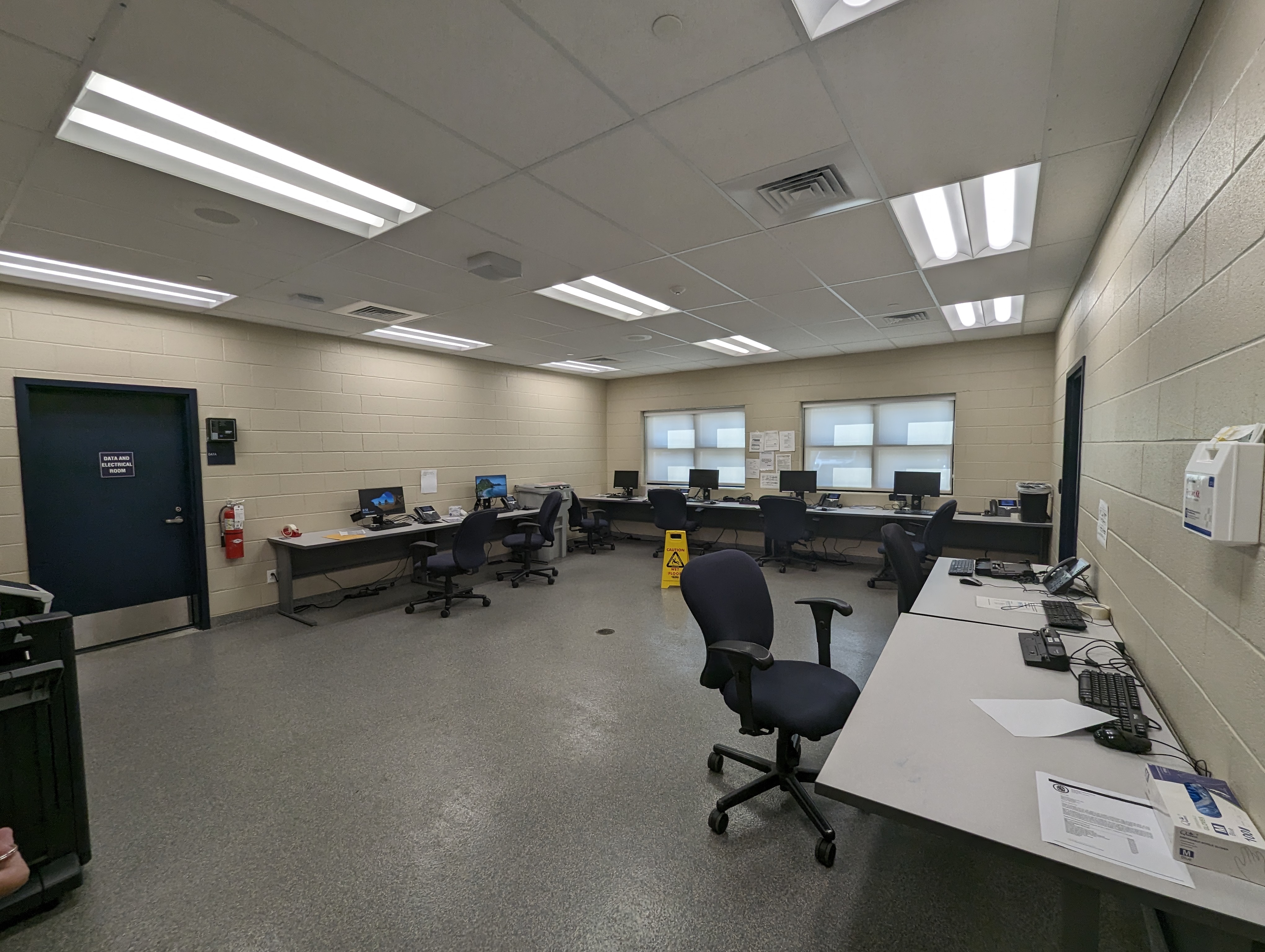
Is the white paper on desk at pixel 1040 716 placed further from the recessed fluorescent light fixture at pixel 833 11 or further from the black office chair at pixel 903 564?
the recessed fluorescent light fixture at pixel 833 11

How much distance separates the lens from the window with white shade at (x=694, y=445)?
24.9 ft

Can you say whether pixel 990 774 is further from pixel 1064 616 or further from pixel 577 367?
pixel 577 367

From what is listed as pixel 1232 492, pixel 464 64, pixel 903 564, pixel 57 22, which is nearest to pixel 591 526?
pixel 903 564

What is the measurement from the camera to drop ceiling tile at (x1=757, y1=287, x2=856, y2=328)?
12.7 feet

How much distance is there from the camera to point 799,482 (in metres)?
6.69

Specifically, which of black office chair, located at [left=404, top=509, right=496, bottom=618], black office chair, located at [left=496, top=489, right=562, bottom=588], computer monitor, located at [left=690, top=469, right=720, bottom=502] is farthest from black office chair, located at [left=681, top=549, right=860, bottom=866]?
computer monitor, located at [left=690, top=469, right=720, bottom=502]

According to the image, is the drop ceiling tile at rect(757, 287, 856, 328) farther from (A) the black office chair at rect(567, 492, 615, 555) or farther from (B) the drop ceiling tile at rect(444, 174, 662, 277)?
(A) the black office chair at rect(567, 492, 615, 555)

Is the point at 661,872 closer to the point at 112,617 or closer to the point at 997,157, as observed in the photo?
the point at 997,157

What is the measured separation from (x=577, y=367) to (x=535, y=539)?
2663 millimetres

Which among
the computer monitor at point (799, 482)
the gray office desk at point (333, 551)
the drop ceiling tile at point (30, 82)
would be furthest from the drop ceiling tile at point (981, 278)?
the gray office desk at point (333, 551)

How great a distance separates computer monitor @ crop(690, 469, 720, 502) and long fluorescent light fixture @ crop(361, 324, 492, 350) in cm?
343

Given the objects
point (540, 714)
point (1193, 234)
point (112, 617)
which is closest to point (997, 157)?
point (1193, 234)

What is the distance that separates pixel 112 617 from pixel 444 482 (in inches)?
120

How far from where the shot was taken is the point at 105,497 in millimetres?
3908
